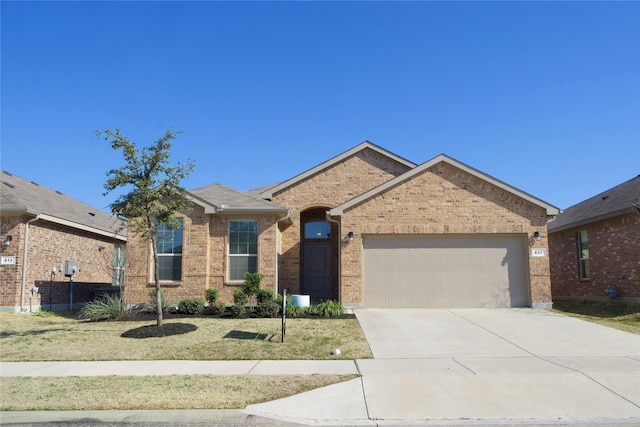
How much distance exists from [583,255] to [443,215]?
7723 mm

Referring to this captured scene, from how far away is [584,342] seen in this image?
1059 cm

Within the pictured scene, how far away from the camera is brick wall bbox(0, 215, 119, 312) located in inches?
629

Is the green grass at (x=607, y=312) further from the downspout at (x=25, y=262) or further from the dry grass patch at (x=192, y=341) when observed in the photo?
the downspout at (x=25, y=262)

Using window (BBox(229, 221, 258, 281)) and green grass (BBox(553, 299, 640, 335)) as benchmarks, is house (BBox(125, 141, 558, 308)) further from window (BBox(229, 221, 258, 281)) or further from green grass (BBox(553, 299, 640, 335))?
green grass (BBox(553, 299, 640, 335))

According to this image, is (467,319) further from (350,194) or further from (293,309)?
(350,194)

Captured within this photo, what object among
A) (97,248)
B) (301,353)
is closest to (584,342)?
(301,353)

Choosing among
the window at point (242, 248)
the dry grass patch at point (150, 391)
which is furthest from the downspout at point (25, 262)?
the dry grass patch at point (150, 391)

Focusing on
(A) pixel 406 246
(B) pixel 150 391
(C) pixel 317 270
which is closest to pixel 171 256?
(C) pixel 317 270

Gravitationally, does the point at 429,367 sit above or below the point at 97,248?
below

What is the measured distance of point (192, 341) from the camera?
10.9 m

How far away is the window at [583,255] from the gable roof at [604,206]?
62 centimetres

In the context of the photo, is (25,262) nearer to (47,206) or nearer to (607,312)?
(47,206)

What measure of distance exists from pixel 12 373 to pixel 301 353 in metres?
5.17

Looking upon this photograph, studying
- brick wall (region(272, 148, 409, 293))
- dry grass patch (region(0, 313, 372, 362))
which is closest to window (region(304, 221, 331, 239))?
brick wall (region(272, 148, 409, 293))
